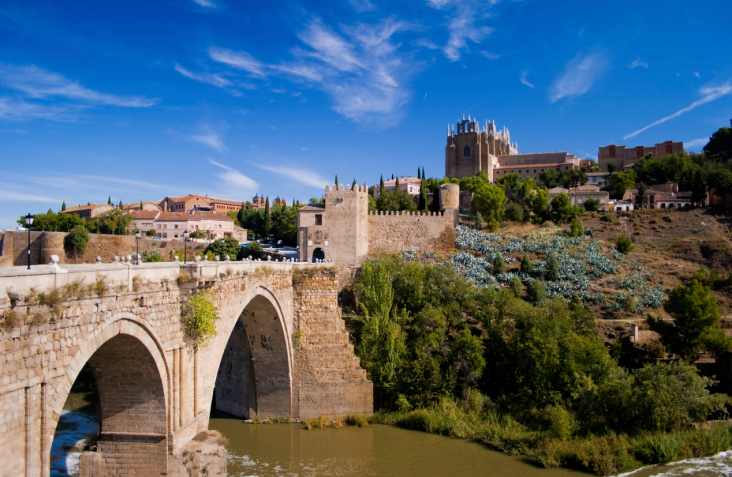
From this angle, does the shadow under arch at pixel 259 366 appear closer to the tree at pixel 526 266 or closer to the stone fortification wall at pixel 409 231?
the stone fortification wall at pixel 409 231

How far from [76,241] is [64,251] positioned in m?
1.08

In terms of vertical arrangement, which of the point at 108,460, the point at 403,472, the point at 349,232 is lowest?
the point at 403,472

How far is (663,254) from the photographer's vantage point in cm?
3222

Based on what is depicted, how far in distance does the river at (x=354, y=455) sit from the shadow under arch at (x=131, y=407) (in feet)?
15.9

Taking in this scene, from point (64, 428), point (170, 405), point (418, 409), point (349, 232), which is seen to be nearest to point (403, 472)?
point (418, 409)

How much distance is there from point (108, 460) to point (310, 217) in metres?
20.2

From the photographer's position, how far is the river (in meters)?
14.3

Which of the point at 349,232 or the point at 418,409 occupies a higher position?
the point at 349,232

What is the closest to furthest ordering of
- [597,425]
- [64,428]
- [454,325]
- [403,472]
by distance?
[403,472]
[597,425]
[64,428]
[454,325]

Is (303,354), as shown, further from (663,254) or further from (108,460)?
(663,254)

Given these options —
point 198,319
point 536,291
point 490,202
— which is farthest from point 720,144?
point 198,319

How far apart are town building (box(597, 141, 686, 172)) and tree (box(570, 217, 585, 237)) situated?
26527mm

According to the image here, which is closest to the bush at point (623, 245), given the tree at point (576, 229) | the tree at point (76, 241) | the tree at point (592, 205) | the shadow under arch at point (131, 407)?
the tree at point (576, 229)

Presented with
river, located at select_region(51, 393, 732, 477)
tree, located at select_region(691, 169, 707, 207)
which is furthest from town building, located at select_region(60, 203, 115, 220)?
tree, located at select_region(691, 169, 707, 207)
